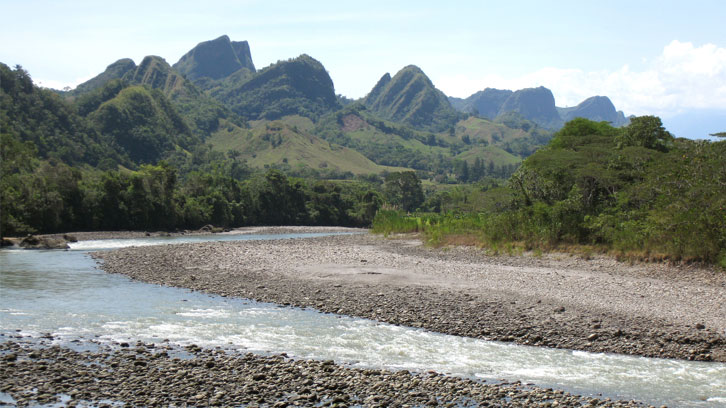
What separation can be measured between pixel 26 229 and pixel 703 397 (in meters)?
61.2

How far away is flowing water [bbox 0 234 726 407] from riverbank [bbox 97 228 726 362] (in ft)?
3.19

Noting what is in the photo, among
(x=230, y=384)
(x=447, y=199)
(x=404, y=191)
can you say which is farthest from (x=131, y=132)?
(x=230, y=384)

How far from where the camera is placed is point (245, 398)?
10.6m

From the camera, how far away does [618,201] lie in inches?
1300

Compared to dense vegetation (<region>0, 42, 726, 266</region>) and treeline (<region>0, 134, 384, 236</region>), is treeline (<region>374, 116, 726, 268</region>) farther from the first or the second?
treeline (<region>0, 134, 384, 236</region>)

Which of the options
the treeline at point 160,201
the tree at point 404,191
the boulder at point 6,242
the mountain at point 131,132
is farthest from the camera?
the mountain at point 131,132

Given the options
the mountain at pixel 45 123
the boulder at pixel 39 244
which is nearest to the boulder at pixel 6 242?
the boulder at pixel 39 244

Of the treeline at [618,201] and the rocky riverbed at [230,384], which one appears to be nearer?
the rocky riverbed at [230,384]

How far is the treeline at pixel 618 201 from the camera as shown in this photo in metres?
26.5

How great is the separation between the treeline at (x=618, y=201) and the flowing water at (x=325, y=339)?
598 inches

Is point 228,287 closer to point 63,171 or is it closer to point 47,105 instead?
point 63,171

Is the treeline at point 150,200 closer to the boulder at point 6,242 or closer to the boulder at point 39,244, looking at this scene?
the boulder at point 6,242

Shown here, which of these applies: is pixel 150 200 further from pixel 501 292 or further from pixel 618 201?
pixel 501 292

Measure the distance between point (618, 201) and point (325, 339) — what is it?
23954mm
